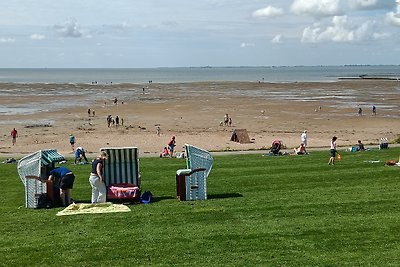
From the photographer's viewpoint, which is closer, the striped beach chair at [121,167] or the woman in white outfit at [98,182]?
the woman in white outfit at [98,182]

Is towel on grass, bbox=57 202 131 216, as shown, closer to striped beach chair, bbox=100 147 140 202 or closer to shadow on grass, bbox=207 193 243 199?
striped beach chair, bbox=100 147 140 202

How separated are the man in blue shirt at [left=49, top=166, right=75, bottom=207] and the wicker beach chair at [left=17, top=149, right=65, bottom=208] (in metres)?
0.34

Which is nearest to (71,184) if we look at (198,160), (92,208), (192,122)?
(92,208)

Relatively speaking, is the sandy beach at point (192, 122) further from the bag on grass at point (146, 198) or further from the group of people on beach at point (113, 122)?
the bag on grass at point (146, 198)

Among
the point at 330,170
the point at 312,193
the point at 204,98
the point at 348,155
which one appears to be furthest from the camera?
the point at 204,98

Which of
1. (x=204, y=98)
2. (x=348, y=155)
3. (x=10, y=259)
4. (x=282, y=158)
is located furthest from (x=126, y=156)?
(x=204, y=98)

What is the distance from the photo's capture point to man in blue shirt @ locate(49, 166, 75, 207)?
1648 cm

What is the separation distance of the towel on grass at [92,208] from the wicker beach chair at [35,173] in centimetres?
117

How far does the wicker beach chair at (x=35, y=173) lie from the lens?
16672 millimetres

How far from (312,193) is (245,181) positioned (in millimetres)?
3197

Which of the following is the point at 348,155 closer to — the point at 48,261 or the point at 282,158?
the point at 282,158

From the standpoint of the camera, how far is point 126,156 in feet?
58.6

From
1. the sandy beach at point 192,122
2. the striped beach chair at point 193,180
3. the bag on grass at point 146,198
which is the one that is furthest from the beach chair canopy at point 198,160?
the sandy beach at point 192,122

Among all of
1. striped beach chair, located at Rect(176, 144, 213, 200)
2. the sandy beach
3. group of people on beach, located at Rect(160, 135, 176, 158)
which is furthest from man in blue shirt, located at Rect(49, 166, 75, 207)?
the sandy beach
